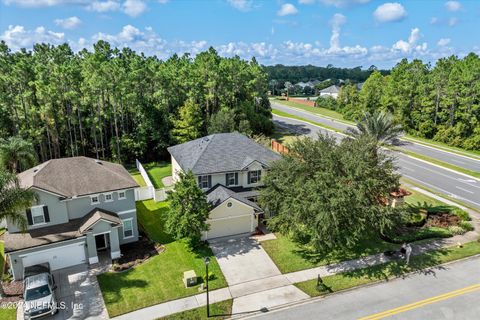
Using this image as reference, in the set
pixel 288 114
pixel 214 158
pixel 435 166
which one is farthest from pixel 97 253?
pixel 288 114

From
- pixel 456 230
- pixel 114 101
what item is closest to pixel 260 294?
pixel 456 230

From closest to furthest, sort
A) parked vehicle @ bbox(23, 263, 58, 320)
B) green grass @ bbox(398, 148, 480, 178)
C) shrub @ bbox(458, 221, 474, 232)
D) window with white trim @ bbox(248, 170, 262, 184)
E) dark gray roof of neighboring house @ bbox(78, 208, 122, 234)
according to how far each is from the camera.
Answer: parked vehicle @ bbox(23, 263, 58, 320), dark gray roof of neighboring house @ bbox(78, 208, 122, 234), shrub @ bbox(458, 221, 474, 232), window with white trim @ bbox(248, 170, 262, 184), green grass @ bbox(398, 148, 480, 178)

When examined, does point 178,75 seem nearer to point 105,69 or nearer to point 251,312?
point 105,69

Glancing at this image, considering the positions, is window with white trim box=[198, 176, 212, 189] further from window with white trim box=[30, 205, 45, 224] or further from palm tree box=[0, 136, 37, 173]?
palm tree box=[0, 136, 37, 173]

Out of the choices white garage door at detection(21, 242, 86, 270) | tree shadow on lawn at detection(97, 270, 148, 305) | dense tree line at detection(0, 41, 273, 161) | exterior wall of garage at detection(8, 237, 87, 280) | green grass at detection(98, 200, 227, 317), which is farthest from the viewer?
dense tree line at detection(0, 41, 273, 161)

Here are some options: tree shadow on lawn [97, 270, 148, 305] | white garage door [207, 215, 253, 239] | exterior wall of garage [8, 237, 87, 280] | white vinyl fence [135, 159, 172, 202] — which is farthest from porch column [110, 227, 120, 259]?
white vinyl fence [135, 159, 172, 202]

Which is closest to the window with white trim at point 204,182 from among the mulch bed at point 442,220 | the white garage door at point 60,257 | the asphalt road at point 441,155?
the white garage door at point 60,257
